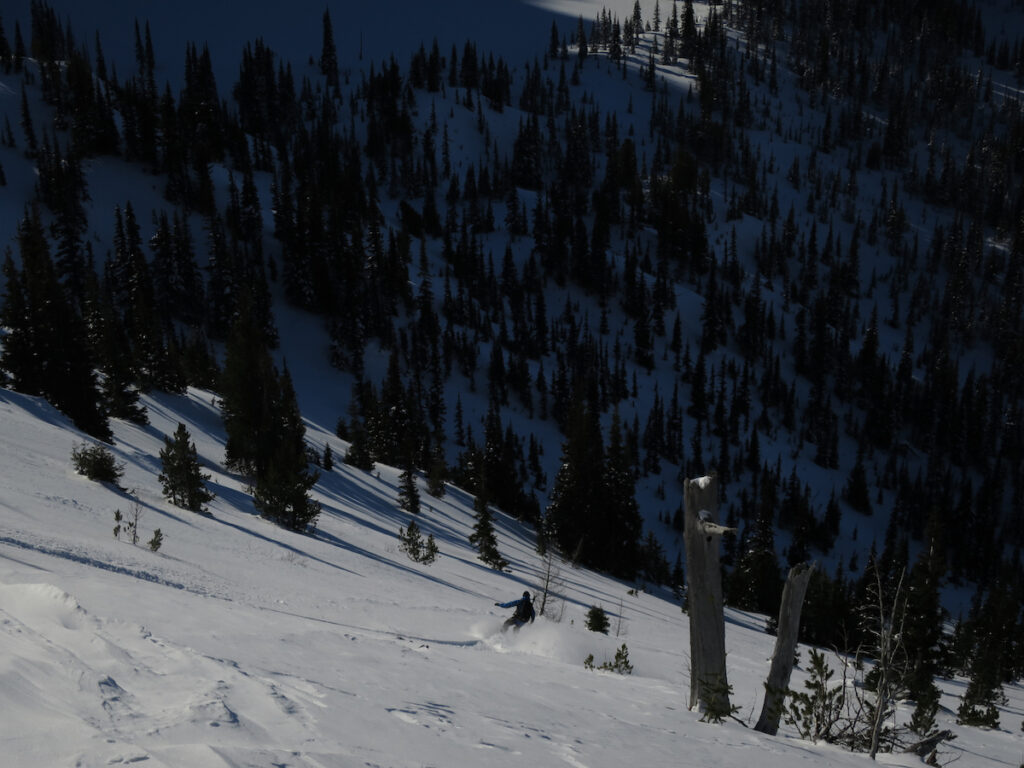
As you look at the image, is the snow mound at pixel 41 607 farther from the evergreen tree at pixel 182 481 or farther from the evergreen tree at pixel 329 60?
the evergreen tree at pixel 329 60

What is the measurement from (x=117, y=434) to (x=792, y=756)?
1158 inches

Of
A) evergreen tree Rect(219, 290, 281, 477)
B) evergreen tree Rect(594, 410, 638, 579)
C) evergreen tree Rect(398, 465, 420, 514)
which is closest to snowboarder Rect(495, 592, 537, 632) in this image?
evergreen tree Rect(219, 290, 281, 477)

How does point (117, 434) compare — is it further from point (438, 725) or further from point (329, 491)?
point (438, 725)

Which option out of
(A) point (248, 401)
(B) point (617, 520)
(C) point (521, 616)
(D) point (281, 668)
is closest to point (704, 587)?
(D) point (281, 668)

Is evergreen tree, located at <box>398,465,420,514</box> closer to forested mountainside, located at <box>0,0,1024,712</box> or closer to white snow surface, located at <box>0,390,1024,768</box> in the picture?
forested mountainside, located at <box>0,0,1024,712</box>

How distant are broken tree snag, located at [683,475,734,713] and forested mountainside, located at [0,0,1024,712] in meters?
16.7

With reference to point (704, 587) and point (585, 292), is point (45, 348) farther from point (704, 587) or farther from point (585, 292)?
point (585, 292)

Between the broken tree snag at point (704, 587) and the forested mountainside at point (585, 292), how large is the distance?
16689 millimetres

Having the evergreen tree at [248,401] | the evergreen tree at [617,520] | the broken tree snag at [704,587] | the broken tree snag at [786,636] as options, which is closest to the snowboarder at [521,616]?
the broken tree snag at [704,587]

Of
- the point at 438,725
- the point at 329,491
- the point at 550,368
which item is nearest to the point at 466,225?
the point at 550,368

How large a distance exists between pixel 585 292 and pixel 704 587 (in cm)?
11855

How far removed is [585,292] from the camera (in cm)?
12406

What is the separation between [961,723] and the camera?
48.4ft

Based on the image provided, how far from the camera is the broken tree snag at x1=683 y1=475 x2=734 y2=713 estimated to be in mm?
7496
